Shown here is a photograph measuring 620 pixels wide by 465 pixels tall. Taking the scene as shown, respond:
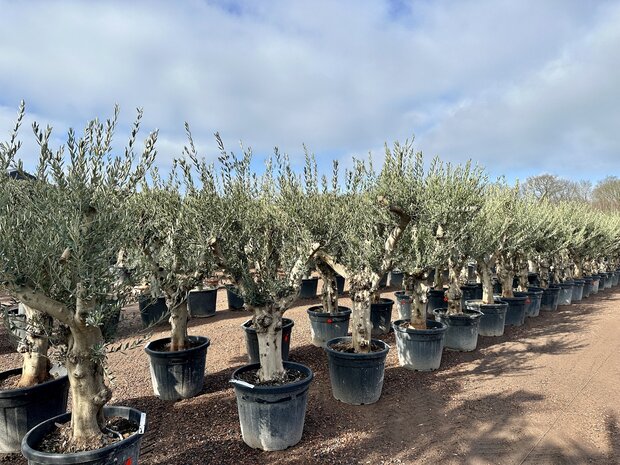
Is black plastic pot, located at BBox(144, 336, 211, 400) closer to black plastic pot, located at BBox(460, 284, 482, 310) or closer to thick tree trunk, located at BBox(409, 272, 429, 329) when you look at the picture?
thick tree trunk, located at BBox(409, 272, 429, 329)

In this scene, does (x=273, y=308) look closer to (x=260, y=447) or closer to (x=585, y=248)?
(x=260, y=447)

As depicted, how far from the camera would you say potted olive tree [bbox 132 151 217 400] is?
5.21 meters

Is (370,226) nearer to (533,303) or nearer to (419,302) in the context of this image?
(419,302)

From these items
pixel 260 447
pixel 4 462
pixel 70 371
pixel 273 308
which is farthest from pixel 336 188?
pixel 4 462

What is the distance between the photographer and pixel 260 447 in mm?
4625

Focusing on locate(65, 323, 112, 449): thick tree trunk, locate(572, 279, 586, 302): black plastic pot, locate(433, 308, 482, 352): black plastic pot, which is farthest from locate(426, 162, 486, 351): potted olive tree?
locate(572, 279, 586, 302): black plastic pot

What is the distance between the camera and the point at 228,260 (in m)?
5.26

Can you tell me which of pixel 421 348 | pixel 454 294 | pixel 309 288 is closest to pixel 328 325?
pixel 421 348

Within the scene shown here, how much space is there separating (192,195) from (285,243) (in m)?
1.47

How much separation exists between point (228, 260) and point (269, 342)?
125cm

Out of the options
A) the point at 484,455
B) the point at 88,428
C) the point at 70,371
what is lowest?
the point at 484,455

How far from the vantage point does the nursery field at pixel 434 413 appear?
456cm

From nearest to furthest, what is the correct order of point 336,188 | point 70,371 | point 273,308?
point 70,371 < point 273,308 < point 336,188

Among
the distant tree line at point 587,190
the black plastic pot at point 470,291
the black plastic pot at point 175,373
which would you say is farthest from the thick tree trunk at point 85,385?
the distant tree line at point 587,190
